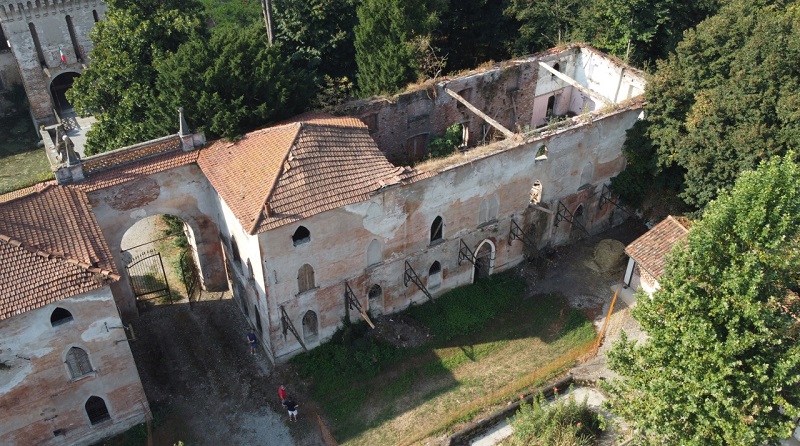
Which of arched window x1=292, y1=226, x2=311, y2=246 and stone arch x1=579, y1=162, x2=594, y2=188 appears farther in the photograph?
stone arch x1=579, y1=162, x2=594, y2=188

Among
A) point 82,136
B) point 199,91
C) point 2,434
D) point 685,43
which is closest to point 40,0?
point 82,136

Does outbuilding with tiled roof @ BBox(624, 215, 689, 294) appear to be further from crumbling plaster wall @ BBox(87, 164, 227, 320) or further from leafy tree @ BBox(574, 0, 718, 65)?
crumbling plaster wall @ BBox(87, 164, 227, 320)

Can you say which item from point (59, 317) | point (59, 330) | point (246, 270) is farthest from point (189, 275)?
point (59, 330)

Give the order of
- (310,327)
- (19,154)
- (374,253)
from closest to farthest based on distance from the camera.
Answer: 1. (374,253)
2. (310,327)
3. (19,154)

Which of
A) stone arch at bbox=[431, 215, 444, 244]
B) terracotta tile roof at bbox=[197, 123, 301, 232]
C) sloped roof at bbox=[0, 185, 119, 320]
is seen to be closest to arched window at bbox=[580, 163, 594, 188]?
stone arch at bbox=[431, 215, 444, 244]

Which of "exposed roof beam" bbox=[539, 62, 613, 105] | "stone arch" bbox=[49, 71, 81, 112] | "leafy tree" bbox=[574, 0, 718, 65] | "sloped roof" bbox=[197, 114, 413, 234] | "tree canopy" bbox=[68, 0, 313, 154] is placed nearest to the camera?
"sloped roof" bbox=[197, 114, 413, 234]

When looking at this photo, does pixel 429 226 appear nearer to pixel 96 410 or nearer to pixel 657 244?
pixel 657 244
